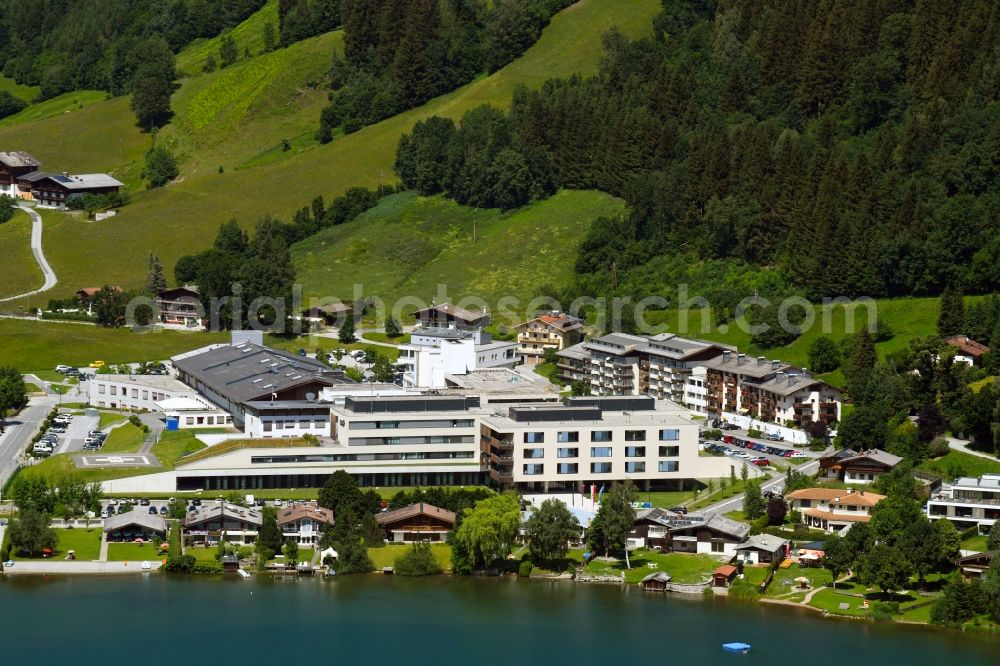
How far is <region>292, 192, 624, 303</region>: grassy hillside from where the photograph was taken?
133 m

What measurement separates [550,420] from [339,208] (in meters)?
63.0

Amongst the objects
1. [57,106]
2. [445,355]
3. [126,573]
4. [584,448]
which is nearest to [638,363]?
[445,355]

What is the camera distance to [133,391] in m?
107

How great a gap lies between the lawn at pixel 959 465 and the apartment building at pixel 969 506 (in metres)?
6.25

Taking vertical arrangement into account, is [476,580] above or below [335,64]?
below

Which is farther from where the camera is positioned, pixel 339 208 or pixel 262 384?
pixel 339 208

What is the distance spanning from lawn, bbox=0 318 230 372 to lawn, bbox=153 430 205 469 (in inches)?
979

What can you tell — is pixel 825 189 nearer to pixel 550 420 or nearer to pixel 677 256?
pixel 677 256

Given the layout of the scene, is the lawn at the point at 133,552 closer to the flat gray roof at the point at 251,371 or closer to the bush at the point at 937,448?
the flat gray roof at the point at 251,371

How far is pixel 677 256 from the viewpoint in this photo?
125 m

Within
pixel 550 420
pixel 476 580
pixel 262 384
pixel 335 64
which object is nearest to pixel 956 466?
pixel 550 420

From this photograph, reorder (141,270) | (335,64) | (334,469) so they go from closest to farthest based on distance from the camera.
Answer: (334,469)
(141,270)
(335,64)

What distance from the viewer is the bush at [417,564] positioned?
7838 cm

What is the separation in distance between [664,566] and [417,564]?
10.0m
